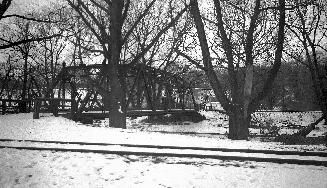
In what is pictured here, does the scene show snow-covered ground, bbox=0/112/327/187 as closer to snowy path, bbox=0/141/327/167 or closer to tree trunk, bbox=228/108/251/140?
snowy path, bbox=0/141/327/167

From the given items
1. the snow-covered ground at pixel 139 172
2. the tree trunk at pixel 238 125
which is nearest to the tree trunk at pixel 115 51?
the tree trunk at pixel 238 125

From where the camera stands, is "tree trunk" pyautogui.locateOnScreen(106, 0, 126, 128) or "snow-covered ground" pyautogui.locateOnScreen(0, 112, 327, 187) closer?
"snow-covered ground" pyautogui.locateOnScreen(0, 112, 327, 187)

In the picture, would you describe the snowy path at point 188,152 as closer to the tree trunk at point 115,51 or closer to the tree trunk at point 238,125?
the tree trunk at point 238,125

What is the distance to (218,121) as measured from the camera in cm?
2627

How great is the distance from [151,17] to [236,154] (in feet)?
91.7

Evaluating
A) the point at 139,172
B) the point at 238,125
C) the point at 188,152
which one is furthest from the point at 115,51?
the point at 139,172

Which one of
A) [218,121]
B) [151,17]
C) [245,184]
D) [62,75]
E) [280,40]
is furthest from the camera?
[151,17]

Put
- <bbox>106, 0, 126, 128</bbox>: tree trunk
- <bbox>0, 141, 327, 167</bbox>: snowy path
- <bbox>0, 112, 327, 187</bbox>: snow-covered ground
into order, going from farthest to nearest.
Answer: <bbox>106, 0, 126, 128</bbox>: tree trunk → <bbox>0, 141, 327, 167</bbox>: snowy path → <bbox>0, 112, 327, 187</bbox>: snow-covered ground

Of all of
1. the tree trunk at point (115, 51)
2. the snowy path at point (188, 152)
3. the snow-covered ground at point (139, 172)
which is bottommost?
the snow-covered ground at point (139, 172)

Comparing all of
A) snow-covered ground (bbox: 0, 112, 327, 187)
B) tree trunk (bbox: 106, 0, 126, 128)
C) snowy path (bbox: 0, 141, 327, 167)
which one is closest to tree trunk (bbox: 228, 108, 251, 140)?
snow-covered ground (bbox: 0, 112, 327, 187)

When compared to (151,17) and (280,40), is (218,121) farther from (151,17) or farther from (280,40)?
(280,40)

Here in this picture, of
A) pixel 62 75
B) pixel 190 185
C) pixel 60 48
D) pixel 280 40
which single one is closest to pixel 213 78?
pixel 280 40

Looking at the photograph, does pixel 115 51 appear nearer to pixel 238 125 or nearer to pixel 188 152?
pixel 238 125

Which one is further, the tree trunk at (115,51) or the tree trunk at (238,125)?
the tree trunk at (115,51)
